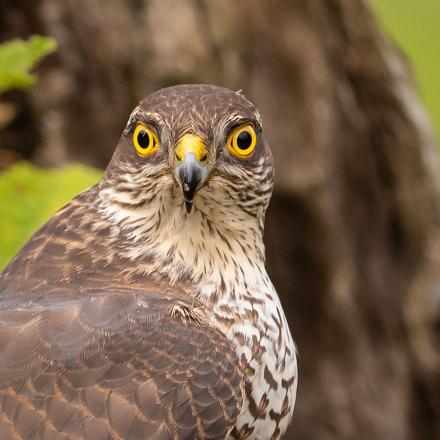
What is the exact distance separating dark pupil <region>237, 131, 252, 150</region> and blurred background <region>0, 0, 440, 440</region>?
2.13 m

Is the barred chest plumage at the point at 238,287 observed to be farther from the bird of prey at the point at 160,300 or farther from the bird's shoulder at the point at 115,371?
the bird's shoulder at the point at 115,371

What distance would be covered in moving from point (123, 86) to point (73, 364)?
11.0 feet

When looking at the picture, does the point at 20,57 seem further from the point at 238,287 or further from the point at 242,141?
the point at 238,287

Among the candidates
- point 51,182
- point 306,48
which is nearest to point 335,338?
point 306,48

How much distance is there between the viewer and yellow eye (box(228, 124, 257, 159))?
406 cm

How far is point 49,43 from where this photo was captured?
4801 millimetres

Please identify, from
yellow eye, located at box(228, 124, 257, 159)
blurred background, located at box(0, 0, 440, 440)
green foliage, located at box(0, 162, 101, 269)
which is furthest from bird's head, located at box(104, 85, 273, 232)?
blurred background, located at box(0, 0, 440, 440)

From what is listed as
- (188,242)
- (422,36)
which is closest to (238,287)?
(188,242)

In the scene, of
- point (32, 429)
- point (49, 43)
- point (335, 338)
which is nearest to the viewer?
point (32, 429)

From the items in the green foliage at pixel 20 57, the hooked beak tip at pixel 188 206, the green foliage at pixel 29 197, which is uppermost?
the green foliage at pixel 20 57

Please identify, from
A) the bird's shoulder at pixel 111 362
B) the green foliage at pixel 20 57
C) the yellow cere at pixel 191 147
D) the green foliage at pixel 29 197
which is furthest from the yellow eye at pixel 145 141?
the green foliage at pixel 29 197

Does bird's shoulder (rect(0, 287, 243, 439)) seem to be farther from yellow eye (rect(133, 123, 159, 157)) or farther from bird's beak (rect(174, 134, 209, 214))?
yellow eye (rect(133, 123, 159, 157))

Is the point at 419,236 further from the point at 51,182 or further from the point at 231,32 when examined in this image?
the point at 51,182

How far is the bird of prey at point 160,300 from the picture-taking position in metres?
3.54
